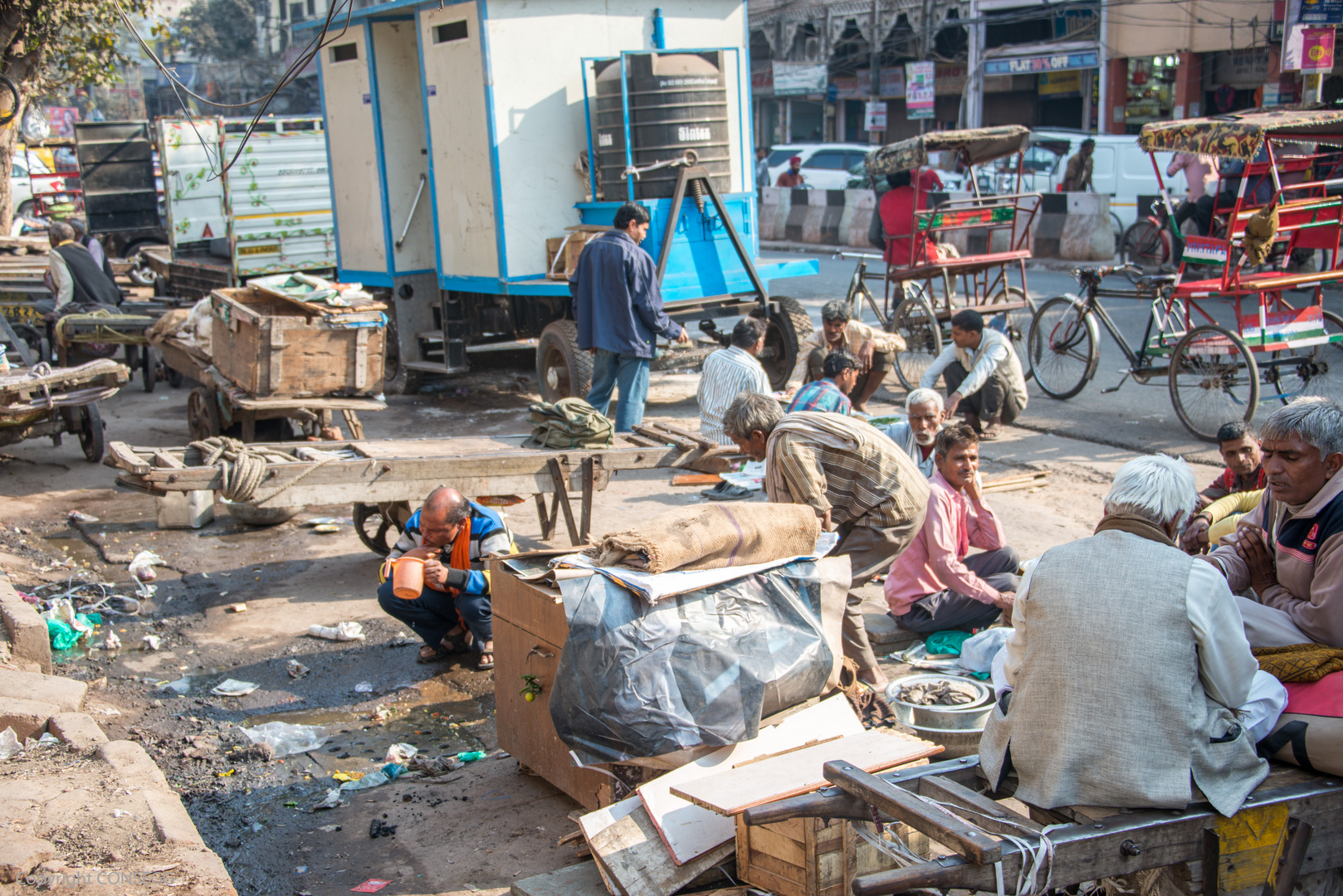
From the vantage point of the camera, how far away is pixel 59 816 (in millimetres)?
3631

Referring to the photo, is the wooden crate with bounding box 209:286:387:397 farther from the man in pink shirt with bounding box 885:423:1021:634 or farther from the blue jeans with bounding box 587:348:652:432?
the man in pink shirt with bounding box 885:423:1021:634

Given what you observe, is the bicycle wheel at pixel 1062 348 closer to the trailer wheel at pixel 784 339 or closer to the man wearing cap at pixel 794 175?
the trailer wheel at pixel 784 339

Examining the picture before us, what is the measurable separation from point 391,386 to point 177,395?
2.44 metres

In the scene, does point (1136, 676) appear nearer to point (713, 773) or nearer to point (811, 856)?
point (811, 856)

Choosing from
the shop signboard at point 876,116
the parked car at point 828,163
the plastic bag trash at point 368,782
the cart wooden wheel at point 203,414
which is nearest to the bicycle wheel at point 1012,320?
the cart wooden wheel at point 203,414

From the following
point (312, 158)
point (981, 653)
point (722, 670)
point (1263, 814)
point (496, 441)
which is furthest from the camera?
point (312, 158)

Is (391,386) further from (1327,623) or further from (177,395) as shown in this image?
(1327,623)

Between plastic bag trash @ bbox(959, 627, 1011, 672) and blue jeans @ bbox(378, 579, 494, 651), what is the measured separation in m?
2.16

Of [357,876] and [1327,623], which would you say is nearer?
[1327,623]

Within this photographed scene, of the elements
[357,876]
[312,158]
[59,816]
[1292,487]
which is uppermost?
[312,158]

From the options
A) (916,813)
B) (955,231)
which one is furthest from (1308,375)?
(955,231)

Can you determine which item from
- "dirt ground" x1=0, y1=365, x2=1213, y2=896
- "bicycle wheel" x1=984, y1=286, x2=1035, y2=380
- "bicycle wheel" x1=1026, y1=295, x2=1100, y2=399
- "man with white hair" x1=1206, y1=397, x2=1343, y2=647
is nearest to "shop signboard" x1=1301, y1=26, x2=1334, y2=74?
"bicycle wheel" x1=984, y1=286, x2=1035, y2=380

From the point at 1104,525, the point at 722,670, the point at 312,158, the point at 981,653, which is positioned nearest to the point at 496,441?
the point at 981,653

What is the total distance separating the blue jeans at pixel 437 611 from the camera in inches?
207
